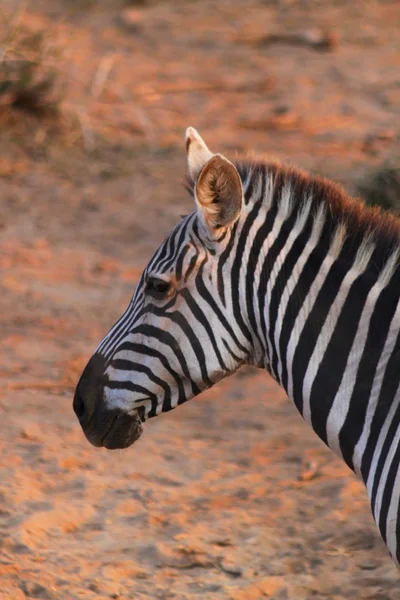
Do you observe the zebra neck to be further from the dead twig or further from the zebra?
the dead twig

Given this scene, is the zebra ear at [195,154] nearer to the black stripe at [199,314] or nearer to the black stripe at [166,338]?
the black stripe at [199,314]

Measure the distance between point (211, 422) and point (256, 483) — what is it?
78cm

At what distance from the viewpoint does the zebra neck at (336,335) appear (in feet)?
10.8

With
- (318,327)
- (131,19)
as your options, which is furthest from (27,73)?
(318,327)

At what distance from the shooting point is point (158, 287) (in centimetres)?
356

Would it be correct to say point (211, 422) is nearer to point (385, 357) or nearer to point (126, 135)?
point (385, 357)

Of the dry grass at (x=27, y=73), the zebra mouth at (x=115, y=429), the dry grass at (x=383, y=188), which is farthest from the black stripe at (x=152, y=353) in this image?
the dry grass at (x=27, y=73)

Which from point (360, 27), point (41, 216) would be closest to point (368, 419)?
point (41, 216)

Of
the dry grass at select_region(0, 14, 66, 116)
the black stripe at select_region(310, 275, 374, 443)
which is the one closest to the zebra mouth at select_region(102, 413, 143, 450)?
the black stripe at select_region(310, 275, 374, 443)

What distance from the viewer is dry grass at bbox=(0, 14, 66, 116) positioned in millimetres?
10094

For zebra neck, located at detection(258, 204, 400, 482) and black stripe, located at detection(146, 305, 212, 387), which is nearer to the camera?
zebra neck, located at detection(258, 204, 400, 482)

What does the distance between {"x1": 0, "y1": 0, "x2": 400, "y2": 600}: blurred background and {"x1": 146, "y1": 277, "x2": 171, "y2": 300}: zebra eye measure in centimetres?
47

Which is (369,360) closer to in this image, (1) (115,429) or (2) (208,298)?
(2) (208,298)

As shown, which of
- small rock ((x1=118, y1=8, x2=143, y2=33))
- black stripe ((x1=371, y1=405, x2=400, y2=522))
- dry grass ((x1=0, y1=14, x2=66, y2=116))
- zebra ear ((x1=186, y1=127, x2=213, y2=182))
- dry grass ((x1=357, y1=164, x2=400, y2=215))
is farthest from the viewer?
small rock ((x1=118, y1=8, x2=143, y2=33))
